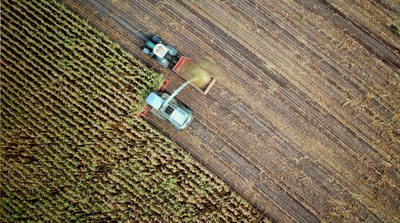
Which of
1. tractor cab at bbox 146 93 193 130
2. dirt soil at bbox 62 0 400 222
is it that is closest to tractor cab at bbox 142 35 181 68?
dirt soil at bbox 62 0 400 222

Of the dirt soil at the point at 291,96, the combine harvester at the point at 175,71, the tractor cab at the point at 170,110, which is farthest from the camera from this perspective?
the dirt soil at the point at 291,96

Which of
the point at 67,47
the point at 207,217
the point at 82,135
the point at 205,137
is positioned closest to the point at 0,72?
the point at 67,47

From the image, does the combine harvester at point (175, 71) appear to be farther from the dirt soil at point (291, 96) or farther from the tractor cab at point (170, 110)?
the dirt soil at point (291, 96)

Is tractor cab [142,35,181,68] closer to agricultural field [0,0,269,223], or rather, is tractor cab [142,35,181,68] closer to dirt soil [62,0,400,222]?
dirt soil [62,0,400,222]

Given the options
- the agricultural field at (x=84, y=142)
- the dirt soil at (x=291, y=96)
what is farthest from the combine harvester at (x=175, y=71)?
the agricultural field at (x=84, y=142)

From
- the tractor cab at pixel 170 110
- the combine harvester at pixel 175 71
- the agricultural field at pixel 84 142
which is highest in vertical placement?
the combine harvester at pixel 175 71

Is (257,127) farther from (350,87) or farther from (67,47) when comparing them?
(67,47)
